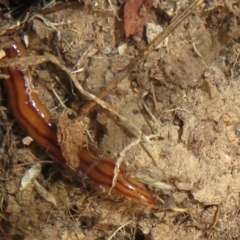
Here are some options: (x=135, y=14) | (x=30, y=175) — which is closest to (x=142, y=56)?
(x=135, y=14)

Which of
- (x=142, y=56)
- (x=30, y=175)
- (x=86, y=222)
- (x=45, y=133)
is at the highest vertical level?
(x=142, y=56)

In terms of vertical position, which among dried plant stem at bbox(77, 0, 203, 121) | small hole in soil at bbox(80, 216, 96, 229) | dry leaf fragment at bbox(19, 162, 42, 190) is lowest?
small hole in soil at bbox(80, 216, 96, 229)

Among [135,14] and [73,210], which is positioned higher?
[135,14]

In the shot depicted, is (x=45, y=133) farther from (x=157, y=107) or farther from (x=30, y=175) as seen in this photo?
(x=157, y=107)

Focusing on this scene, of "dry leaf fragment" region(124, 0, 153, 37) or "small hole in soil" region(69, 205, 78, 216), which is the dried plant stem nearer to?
"dry leaf fragment" region(124, 0, 153, 37)

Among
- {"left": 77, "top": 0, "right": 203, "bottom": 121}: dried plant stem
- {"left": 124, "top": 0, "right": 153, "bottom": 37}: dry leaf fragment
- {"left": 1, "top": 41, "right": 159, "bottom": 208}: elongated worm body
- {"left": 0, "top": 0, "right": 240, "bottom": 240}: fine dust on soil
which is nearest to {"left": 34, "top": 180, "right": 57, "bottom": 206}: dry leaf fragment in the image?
{"left": 0, "top": 0, "right": 240, "bottom": 240}: fine dust on soil

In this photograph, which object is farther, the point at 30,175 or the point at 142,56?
the point at 30,175

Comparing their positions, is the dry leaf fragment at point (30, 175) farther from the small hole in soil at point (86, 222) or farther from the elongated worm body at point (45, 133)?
the small hole in soil at point (86, 222)
